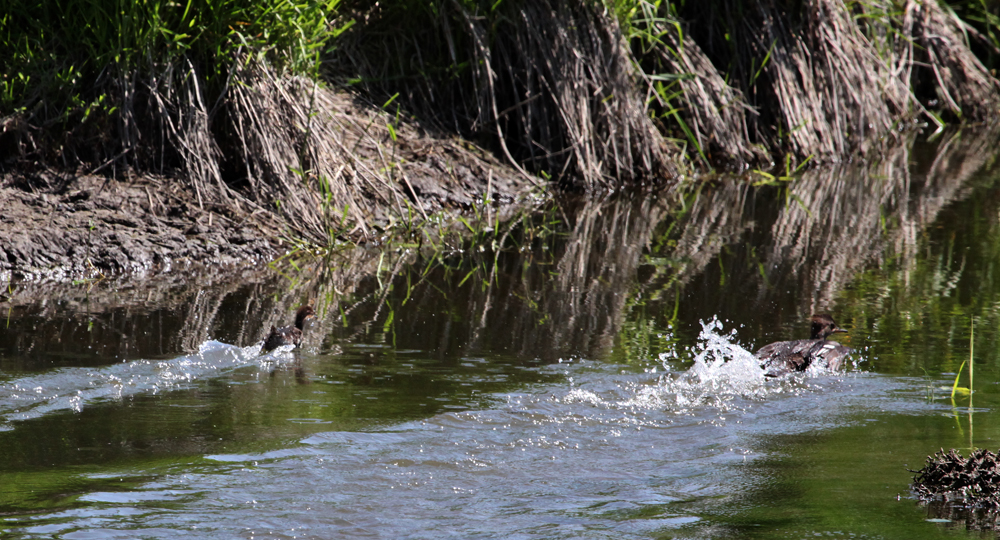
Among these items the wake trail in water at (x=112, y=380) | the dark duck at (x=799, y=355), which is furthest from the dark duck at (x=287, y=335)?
the dark duck at (x=799, y=355)

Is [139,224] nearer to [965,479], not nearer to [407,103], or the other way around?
[407,103]

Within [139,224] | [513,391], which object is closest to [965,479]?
[513,391]

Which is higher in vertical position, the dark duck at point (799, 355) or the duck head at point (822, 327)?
the duck head at point (822, 327)

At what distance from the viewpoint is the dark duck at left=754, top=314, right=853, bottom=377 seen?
19.8 ft

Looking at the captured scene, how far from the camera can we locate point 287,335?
6434mm

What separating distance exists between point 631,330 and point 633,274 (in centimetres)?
157

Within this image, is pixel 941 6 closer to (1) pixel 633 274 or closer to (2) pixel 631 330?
(1) pixel 633 274

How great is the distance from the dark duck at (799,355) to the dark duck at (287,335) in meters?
2.58

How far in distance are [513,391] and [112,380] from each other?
2031mm

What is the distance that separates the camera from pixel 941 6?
15461 millimetres

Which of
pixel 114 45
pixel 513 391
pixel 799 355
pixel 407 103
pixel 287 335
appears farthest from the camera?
pixel 407 103

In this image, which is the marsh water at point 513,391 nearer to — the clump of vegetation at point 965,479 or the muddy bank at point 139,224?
the clump of vegetation at point 965,479

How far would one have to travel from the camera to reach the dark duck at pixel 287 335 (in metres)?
6.32

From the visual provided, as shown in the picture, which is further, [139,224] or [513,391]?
[139,224]
